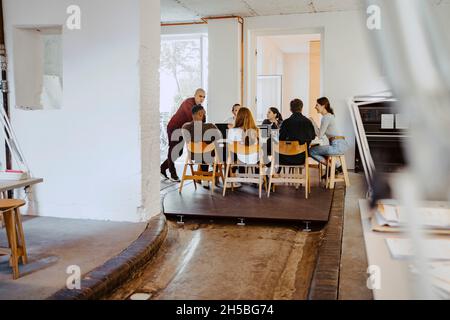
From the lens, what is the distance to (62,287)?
2.96 meters

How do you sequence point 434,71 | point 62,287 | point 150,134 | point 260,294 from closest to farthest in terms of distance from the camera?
point 434,71
point 62,287
point 260,294
point 150,134

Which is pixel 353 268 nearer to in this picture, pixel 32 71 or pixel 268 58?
pixel 32 71

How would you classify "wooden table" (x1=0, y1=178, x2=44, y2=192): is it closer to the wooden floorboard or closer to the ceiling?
the wooden floorboard

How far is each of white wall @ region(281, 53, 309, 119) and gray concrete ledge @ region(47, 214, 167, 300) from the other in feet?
37.8

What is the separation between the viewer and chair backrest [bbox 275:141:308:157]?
601 cm

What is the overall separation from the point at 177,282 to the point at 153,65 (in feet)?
7.97

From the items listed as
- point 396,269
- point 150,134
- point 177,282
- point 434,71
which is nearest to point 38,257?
point 177,282

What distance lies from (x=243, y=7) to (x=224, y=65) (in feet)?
4.31

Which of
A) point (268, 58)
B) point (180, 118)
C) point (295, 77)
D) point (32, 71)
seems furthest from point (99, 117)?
point (295, 77)

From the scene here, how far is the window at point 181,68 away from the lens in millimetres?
10133

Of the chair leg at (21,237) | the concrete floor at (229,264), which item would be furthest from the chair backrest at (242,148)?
the chair leg at (21,237)

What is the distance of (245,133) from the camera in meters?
6.00

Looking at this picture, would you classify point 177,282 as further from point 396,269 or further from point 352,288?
point 396,269

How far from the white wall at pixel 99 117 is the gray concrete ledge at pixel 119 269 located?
2.11 ft
